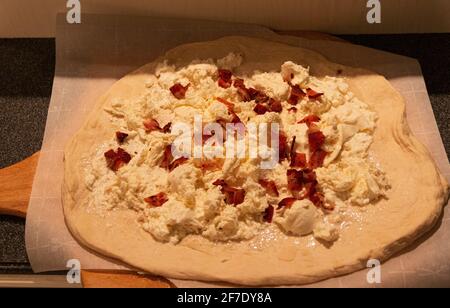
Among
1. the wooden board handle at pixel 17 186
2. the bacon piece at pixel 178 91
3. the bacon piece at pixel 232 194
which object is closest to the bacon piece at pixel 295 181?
the bacon piece at pixel 232 194

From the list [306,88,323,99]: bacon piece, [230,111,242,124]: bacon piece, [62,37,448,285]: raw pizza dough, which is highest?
[306,88,323,99]: bacon piece

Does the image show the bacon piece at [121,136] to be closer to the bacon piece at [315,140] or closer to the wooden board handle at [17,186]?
the wooden board handle at [17,186]

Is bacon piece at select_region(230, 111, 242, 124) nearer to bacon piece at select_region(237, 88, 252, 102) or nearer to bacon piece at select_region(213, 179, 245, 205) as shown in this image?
→ bacon piece at select_region(237, 88, 252, 102)

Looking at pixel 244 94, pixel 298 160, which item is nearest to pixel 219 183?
pixel 298 160

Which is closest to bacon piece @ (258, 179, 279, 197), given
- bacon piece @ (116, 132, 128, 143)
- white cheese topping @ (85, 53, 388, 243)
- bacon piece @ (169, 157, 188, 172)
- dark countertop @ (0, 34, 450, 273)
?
white cheese topping @ (85, 53, 388, 243)

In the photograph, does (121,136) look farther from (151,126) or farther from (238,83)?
(238,83)
